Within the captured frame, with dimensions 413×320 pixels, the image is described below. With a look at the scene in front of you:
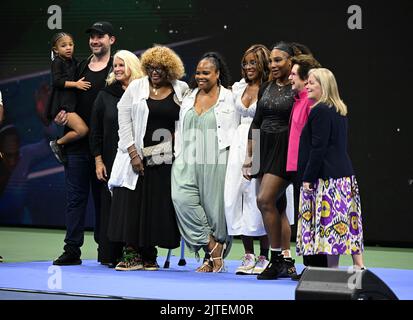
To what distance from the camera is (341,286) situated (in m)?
4.11

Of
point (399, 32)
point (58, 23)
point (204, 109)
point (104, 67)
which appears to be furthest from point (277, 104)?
point (58, 23)

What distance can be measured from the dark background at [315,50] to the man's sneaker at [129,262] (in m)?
3.06

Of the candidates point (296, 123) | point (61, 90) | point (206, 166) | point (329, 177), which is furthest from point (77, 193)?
point (329, 177)

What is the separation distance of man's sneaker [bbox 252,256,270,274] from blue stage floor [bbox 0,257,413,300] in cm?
17

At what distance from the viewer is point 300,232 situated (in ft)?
20.9

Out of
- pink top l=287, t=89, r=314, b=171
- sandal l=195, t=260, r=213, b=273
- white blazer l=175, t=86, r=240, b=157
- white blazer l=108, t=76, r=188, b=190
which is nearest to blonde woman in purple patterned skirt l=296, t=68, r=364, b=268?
pink top l=287, t=89, r=314, b=171

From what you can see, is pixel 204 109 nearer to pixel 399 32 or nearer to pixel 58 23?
pixel 399 32

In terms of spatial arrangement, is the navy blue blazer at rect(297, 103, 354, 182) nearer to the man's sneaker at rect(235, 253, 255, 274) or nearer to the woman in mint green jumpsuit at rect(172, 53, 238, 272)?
the woman in mint green jumpsuit at rect(172, 53, 238, 272)

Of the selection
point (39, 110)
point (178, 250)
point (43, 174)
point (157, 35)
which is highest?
point (157, 35)

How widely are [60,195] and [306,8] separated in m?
3.68

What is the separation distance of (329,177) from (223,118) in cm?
128

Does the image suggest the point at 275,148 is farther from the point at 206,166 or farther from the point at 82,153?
the point at 82,153

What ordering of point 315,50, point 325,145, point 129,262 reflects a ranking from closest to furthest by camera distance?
point 325,145, point 129,262, point 315,50

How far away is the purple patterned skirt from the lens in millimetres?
6195
